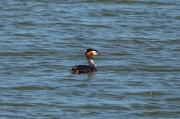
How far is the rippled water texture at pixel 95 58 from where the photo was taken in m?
13.7

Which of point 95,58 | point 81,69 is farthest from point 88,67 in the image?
point 95,58

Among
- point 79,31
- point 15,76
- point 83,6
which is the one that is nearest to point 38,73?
point 15,76

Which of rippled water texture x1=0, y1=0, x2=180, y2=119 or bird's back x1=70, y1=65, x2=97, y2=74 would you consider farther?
bird's back x1=70, y1=65, x2=97, y2=74

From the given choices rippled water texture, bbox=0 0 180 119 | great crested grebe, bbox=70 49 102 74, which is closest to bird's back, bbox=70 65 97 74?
great crested grebe, bbox=70 49 102 74

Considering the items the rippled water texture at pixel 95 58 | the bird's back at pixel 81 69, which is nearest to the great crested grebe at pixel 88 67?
the bird's back at pixel 81 69

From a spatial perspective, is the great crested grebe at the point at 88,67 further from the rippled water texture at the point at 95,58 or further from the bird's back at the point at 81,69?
the rippled water texture at the point at 95,58

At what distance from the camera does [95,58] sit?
18.0 metres

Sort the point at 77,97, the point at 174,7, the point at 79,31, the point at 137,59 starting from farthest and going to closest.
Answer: the point at 174,7 < the point at 79,31 < the point at 137,59 < the point at 77,97

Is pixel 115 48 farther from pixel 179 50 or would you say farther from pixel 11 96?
pixel 11 96

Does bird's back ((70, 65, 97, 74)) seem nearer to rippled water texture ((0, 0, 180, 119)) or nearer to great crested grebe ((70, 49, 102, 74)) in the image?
great crested grebe ((70, 49, 102, 74))

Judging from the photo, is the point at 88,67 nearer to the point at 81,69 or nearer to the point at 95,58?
the point at 81,69

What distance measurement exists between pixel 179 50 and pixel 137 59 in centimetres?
149

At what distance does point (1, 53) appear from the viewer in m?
18.2

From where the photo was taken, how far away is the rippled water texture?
13.7 m
